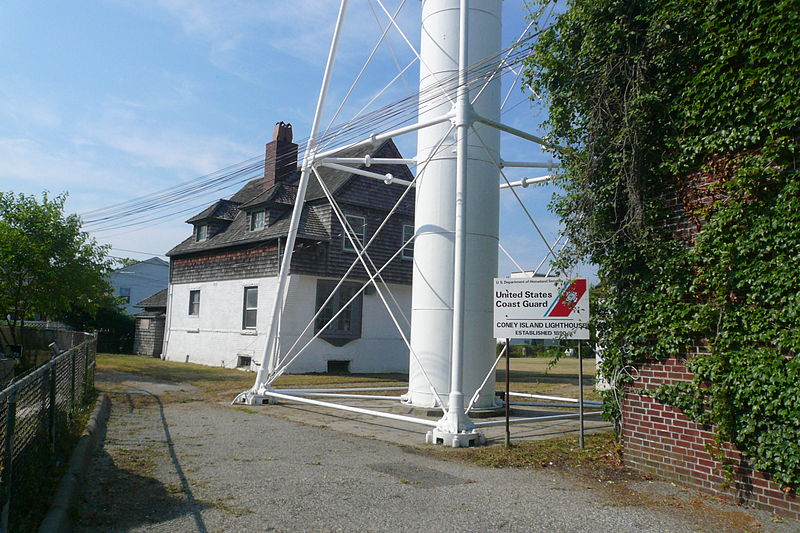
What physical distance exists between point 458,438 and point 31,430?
531cm

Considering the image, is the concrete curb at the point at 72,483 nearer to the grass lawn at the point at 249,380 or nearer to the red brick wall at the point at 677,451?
the grass lawn at the point at 249,380

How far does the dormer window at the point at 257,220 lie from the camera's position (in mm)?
25172

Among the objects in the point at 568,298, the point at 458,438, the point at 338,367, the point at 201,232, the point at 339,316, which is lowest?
the point at 458,438

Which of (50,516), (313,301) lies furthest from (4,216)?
(50,516)

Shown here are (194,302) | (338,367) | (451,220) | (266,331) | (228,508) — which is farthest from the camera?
(194,302)

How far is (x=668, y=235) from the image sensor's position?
7.25m

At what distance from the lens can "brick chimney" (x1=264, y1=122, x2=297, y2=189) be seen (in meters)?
26.8

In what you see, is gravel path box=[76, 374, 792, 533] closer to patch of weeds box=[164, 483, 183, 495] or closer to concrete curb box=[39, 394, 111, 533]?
patch of weeds box=[164, 483, 183, 495]

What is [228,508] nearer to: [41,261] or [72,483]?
[72,483]

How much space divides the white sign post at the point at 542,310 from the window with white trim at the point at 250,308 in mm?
16135

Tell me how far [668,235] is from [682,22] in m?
2.32

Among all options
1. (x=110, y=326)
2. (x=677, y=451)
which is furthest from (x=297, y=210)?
(x=110, y=326)

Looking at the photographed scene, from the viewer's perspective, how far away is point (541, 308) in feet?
30.3

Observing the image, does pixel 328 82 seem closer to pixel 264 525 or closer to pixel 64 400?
pixel 64 400
